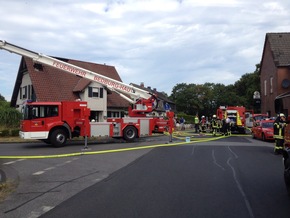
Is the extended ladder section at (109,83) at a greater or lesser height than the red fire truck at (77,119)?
greater

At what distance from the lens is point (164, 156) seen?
13781 millimetres

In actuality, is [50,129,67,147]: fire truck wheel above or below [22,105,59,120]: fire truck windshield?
below

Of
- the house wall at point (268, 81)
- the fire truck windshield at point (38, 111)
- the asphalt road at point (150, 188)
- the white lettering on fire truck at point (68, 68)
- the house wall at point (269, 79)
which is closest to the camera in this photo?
the asphalt road at point (150, 188)

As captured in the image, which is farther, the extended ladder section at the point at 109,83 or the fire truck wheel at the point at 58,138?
the extended ladder section at the point at 109,83

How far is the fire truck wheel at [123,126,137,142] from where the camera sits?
21.5 metres

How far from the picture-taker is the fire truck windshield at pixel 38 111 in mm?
18953

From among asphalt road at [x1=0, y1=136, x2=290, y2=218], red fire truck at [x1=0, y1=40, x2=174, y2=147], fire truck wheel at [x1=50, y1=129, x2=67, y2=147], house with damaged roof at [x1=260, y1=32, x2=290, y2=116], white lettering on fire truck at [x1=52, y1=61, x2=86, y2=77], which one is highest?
house with damaged roof at [x1=260, y1=32, x2=290, y2=116]

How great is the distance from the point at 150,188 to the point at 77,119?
12.5 meters

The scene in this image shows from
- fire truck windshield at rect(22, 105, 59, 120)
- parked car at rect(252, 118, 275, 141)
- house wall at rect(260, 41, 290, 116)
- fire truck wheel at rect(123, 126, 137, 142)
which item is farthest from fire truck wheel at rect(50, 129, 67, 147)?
house wall at rect(260, 41, 290, 116)

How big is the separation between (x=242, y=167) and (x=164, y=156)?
11.9 ft

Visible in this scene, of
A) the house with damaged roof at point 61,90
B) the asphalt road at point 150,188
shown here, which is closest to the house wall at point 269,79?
the house with damaged roof at point 61,90

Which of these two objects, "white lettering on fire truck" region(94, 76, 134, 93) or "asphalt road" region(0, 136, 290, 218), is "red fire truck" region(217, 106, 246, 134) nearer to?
"white lettering on fire truck" region(94, 76, 134, 93)

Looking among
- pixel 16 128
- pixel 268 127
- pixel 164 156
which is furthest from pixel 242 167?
pixel 16 128

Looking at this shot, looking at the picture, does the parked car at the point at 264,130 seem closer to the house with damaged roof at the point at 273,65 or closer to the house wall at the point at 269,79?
the house with damaged roof at the point at 273,65
